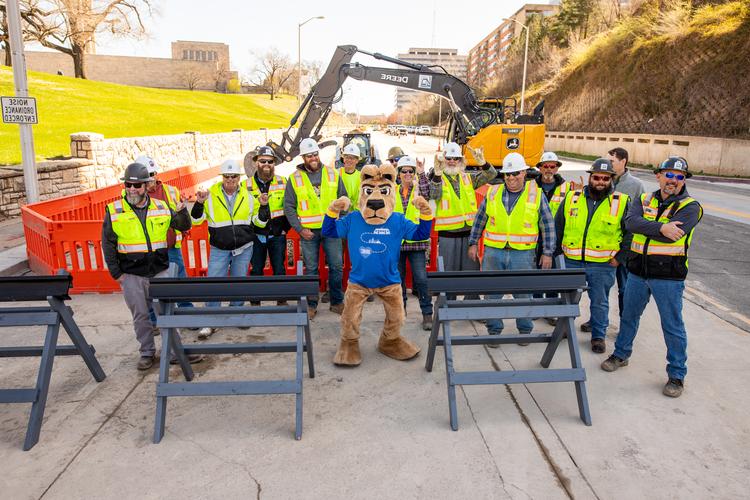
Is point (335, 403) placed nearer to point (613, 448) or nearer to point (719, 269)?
point (613, 448)

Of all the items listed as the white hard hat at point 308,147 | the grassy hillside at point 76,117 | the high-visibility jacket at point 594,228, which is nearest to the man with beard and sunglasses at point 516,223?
the high-visibility jacket at point 594,228

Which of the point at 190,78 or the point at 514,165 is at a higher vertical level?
the point at 190,78

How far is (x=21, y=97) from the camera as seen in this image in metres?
8.97

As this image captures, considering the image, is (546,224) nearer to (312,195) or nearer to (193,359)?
(312,195)

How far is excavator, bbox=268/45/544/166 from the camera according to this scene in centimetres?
1390

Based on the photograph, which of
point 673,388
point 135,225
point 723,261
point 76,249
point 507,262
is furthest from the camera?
point 723,261

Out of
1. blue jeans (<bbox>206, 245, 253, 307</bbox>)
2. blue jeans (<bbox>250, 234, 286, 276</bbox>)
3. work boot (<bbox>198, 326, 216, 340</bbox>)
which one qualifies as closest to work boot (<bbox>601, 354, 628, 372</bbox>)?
blue jeans (<bbox>250, 234, 286, 276</bbox>)

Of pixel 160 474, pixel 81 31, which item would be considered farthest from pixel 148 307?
pixel 81 31

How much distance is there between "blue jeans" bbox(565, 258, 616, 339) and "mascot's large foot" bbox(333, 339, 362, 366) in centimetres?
247

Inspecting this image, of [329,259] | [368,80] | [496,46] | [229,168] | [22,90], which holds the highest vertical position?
[496,46]

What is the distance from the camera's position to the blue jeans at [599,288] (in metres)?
5.39

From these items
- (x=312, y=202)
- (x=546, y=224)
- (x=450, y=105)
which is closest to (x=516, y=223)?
(x=546, y=224)

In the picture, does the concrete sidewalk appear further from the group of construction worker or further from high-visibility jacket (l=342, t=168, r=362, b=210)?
high-visibility jacket (l=342, t=168, r=362, b=210)

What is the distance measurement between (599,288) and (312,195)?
3.34m
